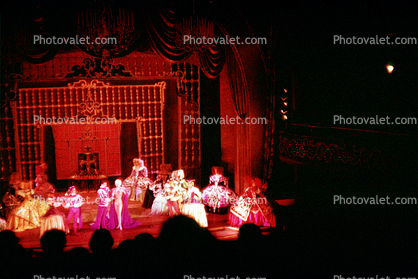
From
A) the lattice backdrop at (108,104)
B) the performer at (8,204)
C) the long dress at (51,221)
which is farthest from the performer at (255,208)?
the performer at (8,204)

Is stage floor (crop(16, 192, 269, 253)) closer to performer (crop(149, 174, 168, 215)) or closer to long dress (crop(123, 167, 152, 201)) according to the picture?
performer (crop(149, 174, 168, 215))

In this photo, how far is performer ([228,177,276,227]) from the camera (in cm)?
718

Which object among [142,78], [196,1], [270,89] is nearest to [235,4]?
[196,1]

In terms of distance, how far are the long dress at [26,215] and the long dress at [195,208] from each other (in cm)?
254

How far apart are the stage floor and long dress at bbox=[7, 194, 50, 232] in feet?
0.41

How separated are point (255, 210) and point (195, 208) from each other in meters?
1.03

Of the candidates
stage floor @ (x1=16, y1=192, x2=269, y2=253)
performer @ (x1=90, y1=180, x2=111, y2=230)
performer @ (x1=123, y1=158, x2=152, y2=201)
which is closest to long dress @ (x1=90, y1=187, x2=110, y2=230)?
performer @ (x1=90, y1=180, x2=111, y2=230)

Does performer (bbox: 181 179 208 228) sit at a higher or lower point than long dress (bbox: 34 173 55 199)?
lower

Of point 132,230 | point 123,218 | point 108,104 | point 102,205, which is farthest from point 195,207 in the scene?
point 108,104

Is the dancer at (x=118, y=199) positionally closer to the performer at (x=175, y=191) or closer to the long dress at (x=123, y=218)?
the long dress at (x=123, y=218)

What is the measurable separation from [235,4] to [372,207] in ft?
13.4

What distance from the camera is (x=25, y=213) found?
7.39 metres

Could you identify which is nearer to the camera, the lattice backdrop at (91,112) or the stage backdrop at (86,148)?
the lattice backdrop at (91,112)

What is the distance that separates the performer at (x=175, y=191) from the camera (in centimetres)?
755
